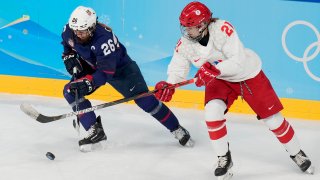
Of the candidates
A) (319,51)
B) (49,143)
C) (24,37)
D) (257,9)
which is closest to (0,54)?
(24,37)

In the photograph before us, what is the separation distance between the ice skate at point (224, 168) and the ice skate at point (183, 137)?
604 mm

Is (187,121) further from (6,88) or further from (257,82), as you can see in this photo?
(6,88)

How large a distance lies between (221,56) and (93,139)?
0.96 meters

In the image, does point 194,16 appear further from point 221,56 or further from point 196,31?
point 221,56

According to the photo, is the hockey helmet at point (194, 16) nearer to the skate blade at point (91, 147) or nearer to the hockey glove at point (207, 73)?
the hockey glove at point (207, 73)

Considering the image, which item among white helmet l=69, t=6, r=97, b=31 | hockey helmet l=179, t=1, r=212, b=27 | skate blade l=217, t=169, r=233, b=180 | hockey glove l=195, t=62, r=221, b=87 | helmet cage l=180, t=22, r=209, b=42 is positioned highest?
hockey helmet l=179, t=1, r=212, b=27

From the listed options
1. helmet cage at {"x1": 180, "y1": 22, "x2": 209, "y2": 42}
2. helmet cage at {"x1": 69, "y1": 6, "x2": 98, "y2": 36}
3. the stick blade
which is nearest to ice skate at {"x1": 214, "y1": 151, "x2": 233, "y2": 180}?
helmet cage at {"x1": 180, "y1": 22, "x2": 209, "y2": 42}

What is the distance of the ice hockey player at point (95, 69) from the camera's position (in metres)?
3.58

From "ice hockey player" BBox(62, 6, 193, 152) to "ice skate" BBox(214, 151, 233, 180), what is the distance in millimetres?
613

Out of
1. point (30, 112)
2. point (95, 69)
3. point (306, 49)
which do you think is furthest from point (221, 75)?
point (306, 49)

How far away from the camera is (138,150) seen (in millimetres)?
3809

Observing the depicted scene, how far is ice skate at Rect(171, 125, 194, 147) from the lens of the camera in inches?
152

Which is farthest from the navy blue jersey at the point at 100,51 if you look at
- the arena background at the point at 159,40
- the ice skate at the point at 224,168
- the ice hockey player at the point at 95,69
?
the arena background at the point at 159,40

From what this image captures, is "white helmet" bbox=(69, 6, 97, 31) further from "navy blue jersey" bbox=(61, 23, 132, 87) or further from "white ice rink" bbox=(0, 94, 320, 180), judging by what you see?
"white ice rink" bbox=(0, 94, 320, 180)
